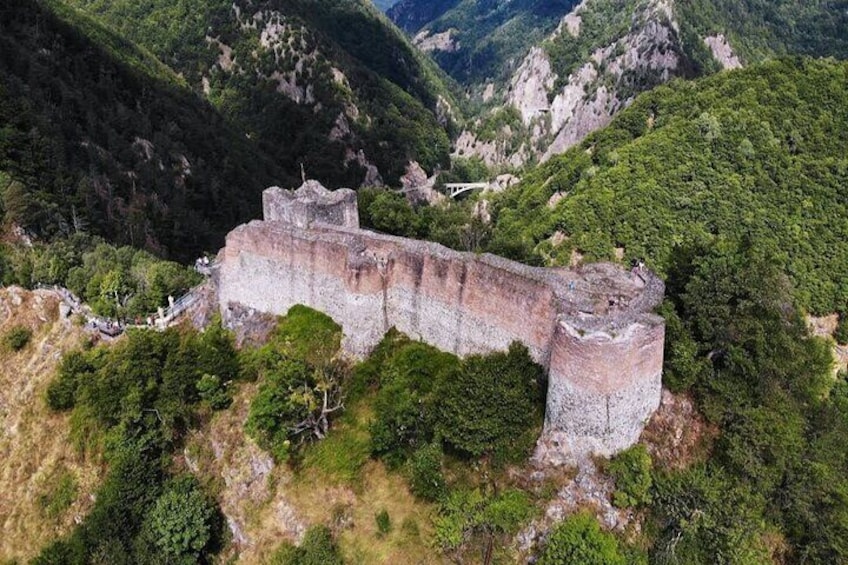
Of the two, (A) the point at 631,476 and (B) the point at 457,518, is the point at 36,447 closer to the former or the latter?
(B) the point at 457,518

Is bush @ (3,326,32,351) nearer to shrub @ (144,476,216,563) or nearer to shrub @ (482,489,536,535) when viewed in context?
shrub @ (144,476,216,563)

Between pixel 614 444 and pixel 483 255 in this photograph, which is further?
pixel 483 255

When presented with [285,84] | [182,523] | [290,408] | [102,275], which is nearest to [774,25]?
[285,84]

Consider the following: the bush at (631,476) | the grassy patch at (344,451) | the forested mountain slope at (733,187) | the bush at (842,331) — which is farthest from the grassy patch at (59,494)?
the bush at (842,331)

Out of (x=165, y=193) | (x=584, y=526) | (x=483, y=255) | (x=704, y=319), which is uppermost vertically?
(x=483, y=255)

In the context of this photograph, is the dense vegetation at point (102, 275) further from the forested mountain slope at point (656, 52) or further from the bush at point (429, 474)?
the forested mountain slope at point (656, 52)

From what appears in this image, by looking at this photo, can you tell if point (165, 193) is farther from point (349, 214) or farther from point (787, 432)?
point (787, 432)

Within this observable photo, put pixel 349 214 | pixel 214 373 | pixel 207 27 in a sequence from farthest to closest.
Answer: pixel 207 27
pixel 349 214
pixel 214 373

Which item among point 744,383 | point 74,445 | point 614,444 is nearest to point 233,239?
point 74,445
